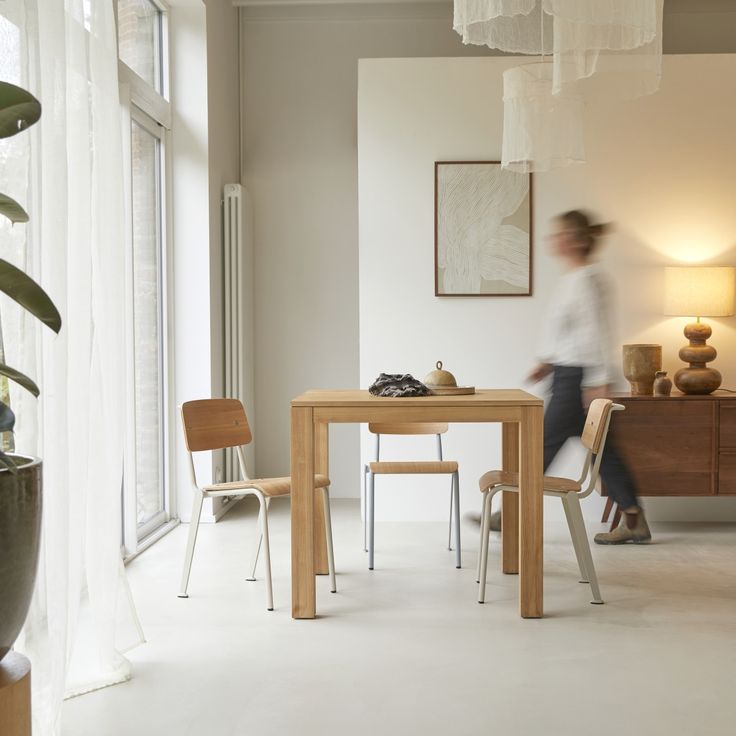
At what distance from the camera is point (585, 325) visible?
464 cm

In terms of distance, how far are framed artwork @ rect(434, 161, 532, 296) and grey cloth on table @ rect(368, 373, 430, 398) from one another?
168 centimetres

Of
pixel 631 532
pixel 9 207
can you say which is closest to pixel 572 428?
pixel 631 532

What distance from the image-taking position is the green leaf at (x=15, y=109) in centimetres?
173

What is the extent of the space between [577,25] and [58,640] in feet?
7.35

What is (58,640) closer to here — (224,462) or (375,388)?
(375,388)

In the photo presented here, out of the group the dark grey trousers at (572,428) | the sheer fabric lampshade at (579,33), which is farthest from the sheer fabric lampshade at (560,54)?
the dark grey trousers at (572,428)

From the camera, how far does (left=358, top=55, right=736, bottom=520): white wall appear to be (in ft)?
17.4

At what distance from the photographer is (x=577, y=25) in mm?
2643

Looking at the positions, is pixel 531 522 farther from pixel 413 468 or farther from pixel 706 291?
pixel 706 291

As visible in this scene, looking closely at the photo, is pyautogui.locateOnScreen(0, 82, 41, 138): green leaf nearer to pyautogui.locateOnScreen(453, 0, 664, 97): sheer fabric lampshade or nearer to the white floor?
pyautogui.locateOnScreen(453, 0, 664, 97): sheer fabric lampshade

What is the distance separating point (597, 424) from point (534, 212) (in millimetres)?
2021

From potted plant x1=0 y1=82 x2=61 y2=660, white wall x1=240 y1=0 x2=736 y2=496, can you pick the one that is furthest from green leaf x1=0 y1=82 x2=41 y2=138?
white wall x1=240 y1=0 x2=736 y2=496

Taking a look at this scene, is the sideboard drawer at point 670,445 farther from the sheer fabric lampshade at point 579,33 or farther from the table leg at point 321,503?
the sheer fabric lampshade at point 579,33

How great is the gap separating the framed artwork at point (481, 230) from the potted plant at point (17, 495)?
3.77 m
